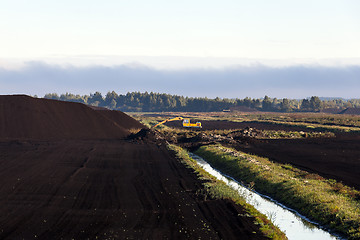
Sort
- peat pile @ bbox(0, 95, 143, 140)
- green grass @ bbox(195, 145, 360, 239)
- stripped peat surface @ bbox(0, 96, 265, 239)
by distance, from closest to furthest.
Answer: stripped peat surface @ bbox(0, 96, 265, 239) → green grass @ bbox(195, 145, 360, 239) → peat pile @ bbox(0, 95, 143, 140)

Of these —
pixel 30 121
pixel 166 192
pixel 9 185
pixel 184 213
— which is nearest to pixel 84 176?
pixel 9 185

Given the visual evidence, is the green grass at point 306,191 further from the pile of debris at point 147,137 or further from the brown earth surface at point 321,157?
the pile of debris at point 147,137

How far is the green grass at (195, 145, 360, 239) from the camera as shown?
824 inches

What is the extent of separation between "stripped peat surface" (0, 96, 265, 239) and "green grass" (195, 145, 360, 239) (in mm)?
4828

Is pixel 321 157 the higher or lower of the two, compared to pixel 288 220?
higher

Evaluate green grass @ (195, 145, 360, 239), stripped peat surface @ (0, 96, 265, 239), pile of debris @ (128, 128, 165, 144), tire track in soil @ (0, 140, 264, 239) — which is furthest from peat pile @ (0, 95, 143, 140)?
green grass @ (195, 145, 360, 239)

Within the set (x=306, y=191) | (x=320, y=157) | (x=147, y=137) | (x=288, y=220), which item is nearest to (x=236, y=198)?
(x=288, y=220)

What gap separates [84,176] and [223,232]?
54.6 feet

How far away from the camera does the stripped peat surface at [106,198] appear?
58.2ft

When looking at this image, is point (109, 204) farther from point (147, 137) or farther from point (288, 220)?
point (147, 137)

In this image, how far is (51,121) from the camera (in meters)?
71.0

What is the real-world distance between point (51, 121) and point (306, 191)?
55.4 meters

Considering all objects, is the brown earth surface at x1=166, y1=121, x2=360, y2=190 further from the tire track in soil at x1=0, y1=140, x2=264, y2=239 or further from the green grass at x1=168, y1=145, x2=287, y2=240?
the tire track in soil at x1=0, y1=140, x2=264, y2=239

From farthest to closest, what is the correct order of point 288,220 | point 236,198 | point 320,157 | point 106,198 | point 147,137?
point 147,137 → point 320,157 → point 236,198 → point 106,198 → point 288,220
